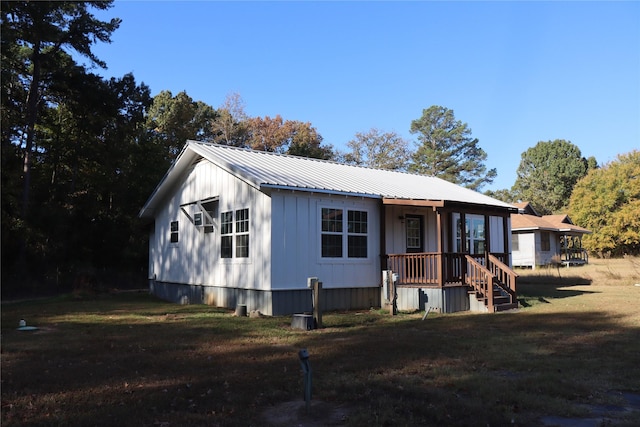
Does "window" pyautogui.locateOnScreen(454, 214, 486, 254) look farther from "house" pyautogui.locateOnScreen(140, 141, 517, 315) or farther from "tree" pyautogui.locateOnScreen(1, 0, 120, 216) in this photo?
"tree" pyautogui.locateOnScreen(1, 0, 120, 216)

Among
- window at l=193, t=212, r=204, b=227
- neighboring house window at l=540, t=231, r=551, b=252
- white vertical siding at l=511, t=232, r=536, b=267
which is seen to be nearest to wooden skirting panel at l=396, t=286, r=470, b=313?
window at l=193, t=212, r=204, b=227

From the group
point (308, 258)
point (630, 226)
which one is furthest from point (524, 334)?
point (630, 226)

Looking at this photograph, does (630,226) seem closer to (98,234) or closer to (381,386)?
(98,234)

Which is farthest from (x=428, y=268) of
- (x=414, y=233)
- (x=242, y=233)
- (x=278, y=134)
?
(x=278, y=134)

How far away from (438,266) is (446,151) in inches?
→ 1737

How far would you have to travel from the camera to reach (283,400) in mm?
5359

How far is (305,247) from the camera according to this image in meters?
12.8

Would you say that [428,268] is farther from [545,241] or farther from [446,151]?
[446,151]

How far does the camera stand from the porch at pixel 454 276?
1314 cm

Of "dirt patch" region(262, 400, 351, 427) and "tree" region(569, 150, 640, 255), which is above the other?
"tree" region(569, 150, 640, 255)

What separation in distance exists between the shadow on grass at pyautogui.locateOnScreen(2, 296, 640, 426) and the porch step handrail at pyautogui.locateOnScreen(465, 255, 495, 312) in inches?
55.5

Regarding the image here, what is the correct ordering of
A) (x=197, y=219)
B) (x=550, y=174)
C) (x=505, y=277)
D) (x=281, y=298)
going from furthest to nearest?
(x=550, y=174)
(x=197, y=219)
(x=505, y=277)
(x=281, y=298)

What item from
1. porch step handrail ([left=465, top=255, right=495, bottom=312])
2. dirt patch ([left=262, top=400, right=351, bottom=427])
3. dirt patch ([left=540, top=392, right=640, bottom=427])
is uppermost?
porch step handrail ([left=465, top=255, right=495, bottom=312])

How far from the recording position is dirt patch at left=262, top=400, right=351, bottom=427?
4.61 m
